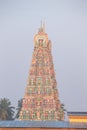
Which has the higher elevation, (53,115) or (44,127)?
(53,115)

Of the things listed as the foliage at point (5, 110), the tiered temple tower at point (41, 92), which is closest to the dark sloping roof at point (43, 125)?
the foliage at point (5, 110)

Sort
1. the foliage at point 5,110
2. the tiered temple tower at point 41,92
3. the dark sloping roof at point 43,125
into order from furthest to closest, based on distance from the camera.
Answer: the tiered temple tower at point 41,92, the foliage at point 5,110, the dark sloping roof at point 43,125

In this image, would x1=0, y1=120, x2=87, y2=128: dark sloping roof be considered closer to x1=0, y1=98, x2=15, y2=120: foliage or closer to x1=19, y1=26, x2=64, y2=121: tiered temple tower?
x1=0, y1=98, x2=15, y2=120: foliage

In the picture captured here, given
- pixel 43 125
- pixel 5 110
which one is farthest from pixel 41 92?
pixel 43 125

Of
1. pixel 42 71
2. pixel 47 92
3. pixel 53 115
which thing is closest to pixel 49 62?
pixel 42 71

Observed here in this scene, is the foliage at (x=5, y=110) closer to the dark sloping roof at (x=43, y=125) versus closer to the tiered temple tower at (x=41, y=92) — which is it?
the tiered temple tower at (x=41, y=92)

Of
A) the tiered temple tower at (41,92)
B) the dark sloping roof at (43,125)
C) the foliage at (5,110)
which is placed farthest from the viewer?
the tiered temple tower at (41,92)

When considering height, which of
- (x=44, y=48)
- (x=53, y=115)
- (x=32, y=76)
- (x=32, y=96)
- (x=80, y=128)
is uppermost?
(x=44, y=48)

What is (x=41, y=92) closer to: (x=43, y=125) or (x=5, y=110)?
(x=5, y=110)

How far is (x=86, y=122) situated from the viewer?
2055 cm

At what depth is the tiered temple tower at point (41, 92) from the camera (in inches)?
1922

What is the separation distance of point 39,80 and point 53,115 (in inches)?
256

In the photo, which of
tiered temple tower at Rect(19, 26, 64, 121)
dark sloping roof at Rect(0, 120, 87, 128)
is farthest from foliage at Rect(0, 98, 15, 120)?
dark sloping roof at Rect(0, 120, 87, 128)

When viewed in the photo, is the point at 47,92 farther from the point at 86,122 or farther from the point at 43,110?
the point at 86,122
